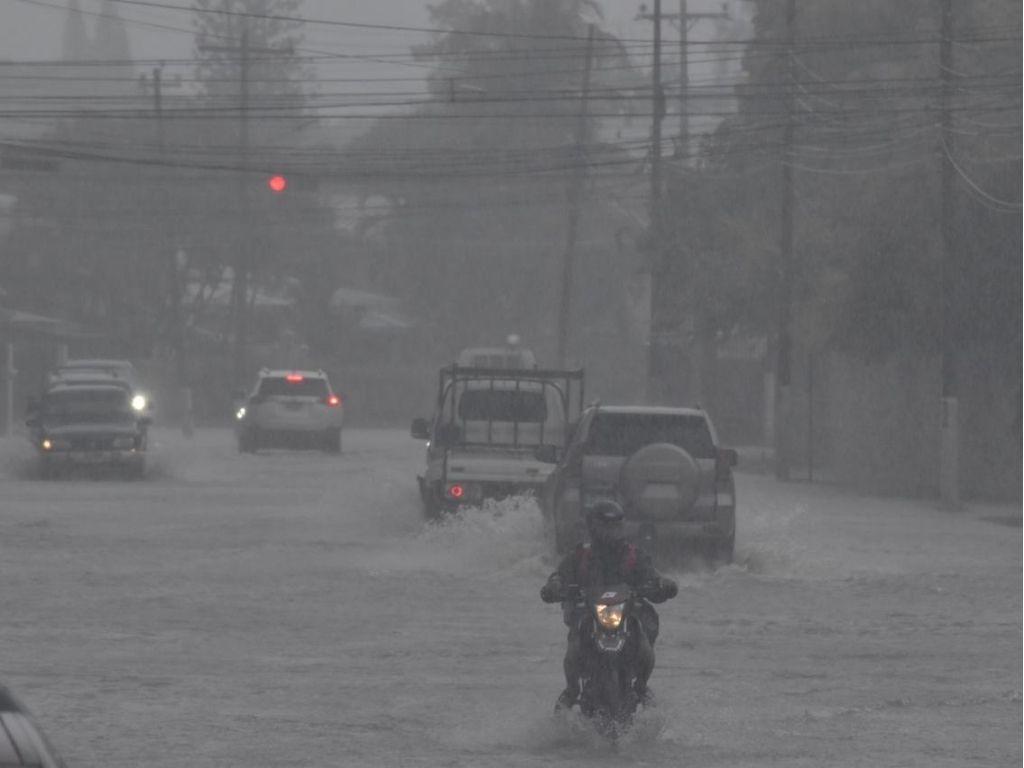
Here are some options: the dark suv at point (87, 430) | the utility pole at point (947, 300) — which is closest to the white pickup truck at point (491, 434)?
the utility pole at point (947, 300)

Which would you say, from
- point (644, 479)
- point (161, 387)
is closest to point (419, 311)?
point (161, 387)

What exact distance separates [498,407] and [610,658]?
16397 millimetres

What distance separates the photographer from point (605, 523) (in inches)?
472

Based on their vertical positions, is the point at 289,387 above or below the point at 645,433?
below

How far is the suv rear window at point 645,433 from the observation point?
21.8 meters

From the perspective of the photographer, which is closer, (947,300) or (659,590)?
(659,590)

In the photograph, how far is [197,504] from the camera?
111ft

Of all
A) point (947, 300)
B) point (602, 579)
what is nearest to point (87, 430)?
point (947, 300)

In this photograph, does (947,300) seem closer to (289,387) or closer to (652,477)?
(652,477)

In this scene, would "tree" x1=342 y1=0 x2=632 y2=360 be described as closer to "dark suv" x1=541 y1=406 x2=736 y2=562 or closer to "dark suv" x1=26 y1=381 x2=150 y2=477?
"dark suv" x1=26 y1=381 x2=150 y2=477

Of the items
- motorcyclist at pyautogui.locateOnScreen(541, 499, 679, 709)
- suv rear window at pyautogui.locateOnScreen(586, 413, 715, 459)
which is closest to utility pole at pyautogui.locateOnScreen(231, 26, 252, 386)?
suv rear window at pyautogui.locateOnScreen(586, 413, 715, 459)

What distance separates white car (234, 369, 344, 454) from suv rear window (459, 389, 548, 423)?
76.3 feet

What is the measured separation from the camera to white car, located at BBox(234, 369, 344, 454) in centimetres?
5109

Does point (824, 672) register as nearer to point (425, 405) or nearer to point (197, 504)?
point (197, 504)
